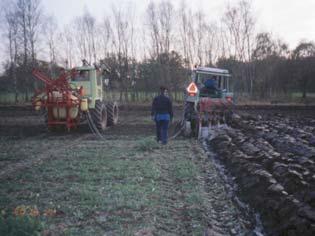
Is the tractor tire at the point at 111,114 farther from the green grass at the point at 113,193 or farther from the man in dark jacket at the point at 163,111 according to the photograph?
the green grass at the point at 113,193

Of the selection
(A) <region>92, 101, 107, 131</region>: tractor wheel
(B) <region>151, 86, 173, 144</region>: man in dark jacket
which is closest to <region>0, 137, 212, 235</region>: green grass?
(B) <region>151, 86, 173, 144</region>: man in dark jacket

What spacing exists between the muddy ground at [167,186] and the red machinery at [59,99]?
224cm

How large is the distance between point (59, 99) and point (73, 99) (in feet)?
1.58

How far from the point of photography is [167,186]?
6.14 metres

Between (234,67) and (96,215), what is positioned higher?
(234,67)

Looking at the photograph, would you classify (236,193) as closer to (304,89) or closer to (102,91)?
(102,91)

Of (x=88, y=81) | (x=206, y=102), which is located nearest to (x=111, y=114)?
(x=88, y=81)

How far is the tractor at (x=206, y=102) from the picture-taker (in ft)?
40.5

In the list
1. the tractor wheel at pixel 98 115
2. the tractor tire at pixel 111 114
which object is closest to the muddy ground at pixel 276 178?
the tractor wheel at pixel 98 115

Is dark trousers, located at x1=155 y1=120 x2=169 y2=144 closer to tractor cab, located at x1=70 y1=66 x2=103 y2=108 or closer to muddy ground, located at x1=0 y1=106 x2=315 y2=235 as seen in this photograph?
muddy ground, located at x1=0 y1=106 x2=315 y2=235

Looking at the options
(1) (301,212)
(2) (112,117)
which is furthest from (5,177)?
(2) (112,117)

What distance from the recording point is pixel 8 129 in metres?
14.7

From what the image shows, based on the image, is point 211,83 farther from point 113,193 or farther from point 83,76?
point 113,193

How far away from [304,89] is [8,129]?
27920 millimetres
